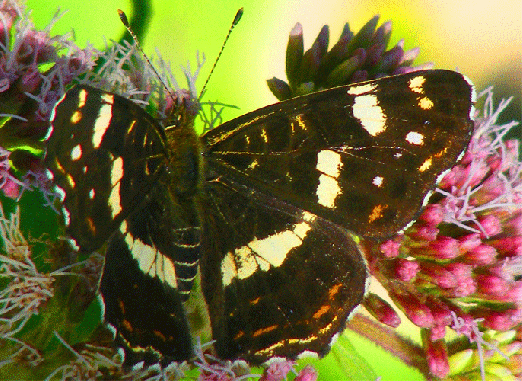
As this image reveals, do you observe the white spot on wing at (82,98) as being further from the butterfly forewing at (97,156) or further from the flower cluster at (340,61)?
the flower cluster at (340,61)

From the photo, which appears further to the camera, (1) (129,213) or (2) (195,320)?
(2) (195,320)

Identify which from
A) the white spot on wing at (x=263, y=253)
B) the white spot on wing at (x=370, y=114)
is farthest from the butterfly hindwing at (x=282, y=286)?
the white spot on wing at (x=370, y=114)

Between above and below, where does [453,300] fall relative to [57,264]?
below

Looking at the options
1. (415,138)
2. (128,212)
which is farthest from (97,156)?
(415,138)

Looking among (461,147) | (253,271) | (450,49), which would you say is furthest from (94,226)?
(450,49)

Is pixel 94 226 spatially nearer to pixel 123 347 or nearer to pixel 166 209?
pixel 166 209

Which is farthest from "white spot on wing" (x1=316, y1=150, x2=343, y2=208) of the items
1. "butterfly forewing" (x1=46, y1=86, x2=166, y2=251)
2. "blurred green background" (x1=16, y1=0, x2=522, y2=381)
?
"blurred green background" (x1=16, y1=0, x2=522, y2=381)
